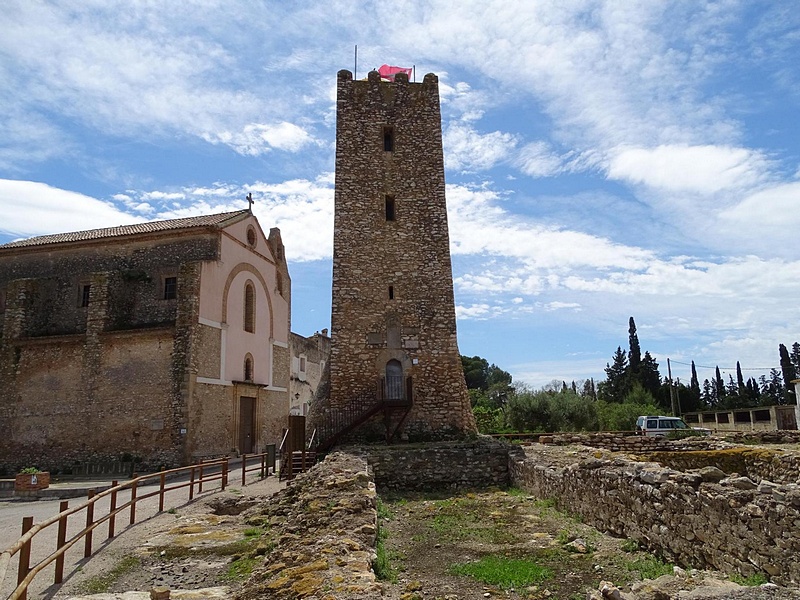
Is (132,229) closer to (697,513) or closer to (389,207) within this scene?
(389,207)

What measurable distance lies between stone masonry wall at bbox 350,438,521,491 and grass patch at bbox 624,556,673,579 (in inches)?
324

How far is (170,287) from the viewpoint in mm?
25562

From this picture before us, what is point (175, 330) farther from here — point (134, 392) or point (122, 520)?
point (122, 520)

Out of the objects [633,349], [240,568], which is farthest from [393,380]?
[633,349]

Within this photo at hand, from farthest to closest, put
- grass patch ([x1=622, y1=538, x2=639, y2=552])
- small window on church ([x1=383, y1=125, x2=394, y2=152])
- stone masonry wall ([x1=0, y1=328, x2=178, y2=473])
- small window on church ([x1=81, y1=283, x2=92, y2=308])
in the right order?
1. small window on church ([x1=81, y1=283, x2=92, y2=308])
2. stone masonry wall ([x1=0, y1=328, x2=178, y2=473])
3. small window on church ([x1=383, y1=125, x2=394, y2=152])
4. grass patch ([x1=622, y1=538, x2=639, y2=552])

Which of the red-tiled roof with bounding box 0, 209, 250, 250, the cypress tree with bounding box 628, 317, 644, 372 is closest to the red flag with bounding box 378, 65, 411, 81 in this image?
the red-tiled roof with bounding box 0, 209, 250, 250

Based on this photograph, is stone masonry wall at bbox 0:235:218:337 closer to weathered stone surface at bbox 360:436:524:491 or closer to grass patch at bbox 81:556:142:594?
weathered stone surface at bbox 360:436:524:491

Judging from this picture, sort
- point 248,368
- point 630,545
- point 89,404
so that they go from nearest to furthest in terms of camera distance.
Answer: point 630,545
point 89,404
point 248,368

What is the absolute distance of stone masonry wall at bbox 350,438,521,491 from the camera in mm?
15961

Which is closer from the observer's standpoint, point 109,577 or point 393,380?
point 109,577

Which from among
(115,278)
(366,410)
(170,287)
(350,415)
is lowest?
(350,415)

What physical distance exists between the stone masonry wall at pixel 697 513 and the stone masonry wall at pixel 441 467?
17.5ft

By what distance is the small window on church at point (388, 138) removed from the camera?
22.3 meters

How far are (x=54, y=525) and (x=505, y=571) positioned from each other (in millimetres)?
9629
